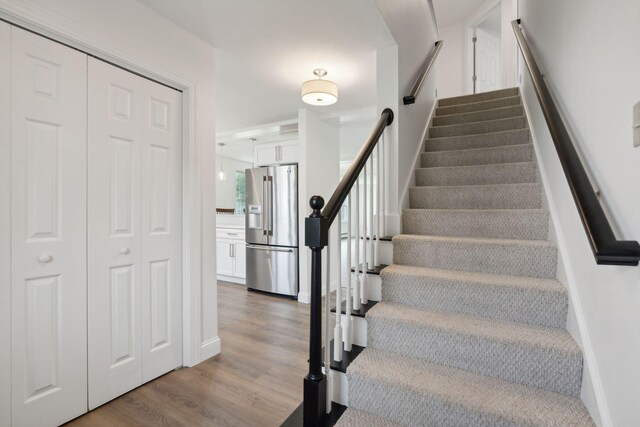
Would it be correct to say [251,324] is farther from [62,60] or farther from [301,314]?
[62,60]

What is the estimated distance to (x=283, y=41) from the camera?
2.31 m

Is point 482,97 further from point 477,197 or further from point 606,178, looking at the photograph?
point 606,178

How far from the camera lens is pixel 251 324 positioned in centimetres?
313

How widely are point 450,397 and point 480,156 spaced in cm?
208

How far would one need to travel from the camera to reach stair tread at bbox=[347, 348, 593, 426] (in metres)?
1.09

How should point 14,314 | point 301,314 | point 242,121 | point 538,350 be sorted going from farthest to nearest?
point 242,121, point 301,314, point 14,314, point 538,350

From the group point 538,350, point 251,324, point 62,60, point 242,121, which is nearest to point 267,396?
point 251,324

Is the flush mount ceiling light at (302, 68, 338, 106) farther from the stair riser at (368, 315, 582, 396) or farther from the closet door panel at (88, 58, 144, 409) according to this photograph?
the stair riser at (368, 315, 582, 396)

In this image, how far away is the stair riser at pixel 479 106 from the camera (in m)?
3.21

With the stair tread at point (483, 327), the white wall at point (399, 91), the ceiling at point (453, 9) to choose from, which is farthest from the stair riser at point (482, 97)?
the stair tread at point (483, 327)

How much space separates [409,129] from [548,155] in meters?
1.02

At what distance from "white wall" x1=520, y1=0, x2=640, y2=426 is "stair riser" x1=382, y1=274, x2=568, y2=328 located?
140mm

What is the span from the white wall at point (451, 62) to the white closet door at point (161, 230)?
15.5 ft

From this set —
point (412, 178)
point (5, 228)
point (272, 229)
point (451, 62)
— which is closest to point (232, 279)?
point (272, 229)
